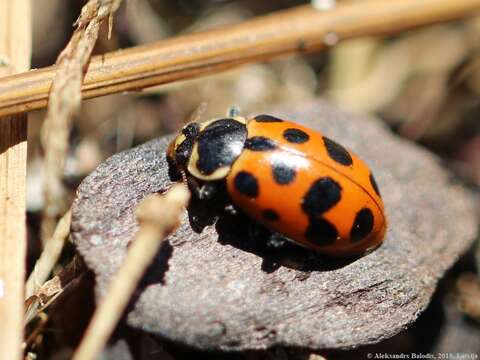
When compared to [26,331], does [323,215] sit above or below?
above

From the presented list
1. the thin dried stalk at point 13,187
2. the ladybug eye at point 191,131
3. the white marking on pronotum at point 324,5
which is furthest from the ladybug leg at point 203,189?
the white marking on pronotum at point 324,5

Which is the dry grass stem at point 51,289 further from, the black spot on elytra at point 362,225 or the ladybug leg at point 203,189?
the black spot on elytra at point 362,225

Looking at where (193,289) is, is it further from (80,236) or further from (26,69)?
(26,69)

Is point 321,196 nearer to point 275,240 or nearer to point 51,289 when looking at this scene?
point 275,240

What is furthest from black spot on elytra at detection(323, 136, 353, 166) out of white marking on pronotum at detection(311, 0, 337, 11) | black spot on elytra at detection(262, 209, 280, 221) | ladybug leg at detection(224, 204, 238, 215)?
white marking on pronotum at detection(311, 0, 337, 11)

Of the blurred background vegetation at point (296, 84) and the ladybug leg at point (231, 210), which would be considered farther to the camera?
the blurred background vegetation at point (296, 84)

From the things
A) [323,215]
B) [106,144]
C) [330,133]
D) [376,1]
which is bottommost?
[106,144]

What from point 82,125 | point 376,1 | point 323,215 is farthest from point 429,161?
point 82,125

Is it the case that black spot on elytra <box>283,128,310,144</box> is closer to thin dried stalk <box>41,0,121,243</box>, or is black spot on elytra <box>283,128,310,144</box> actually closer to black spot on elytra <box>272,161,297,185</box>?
black spot on elytra <box>272,161,297,185</box>
